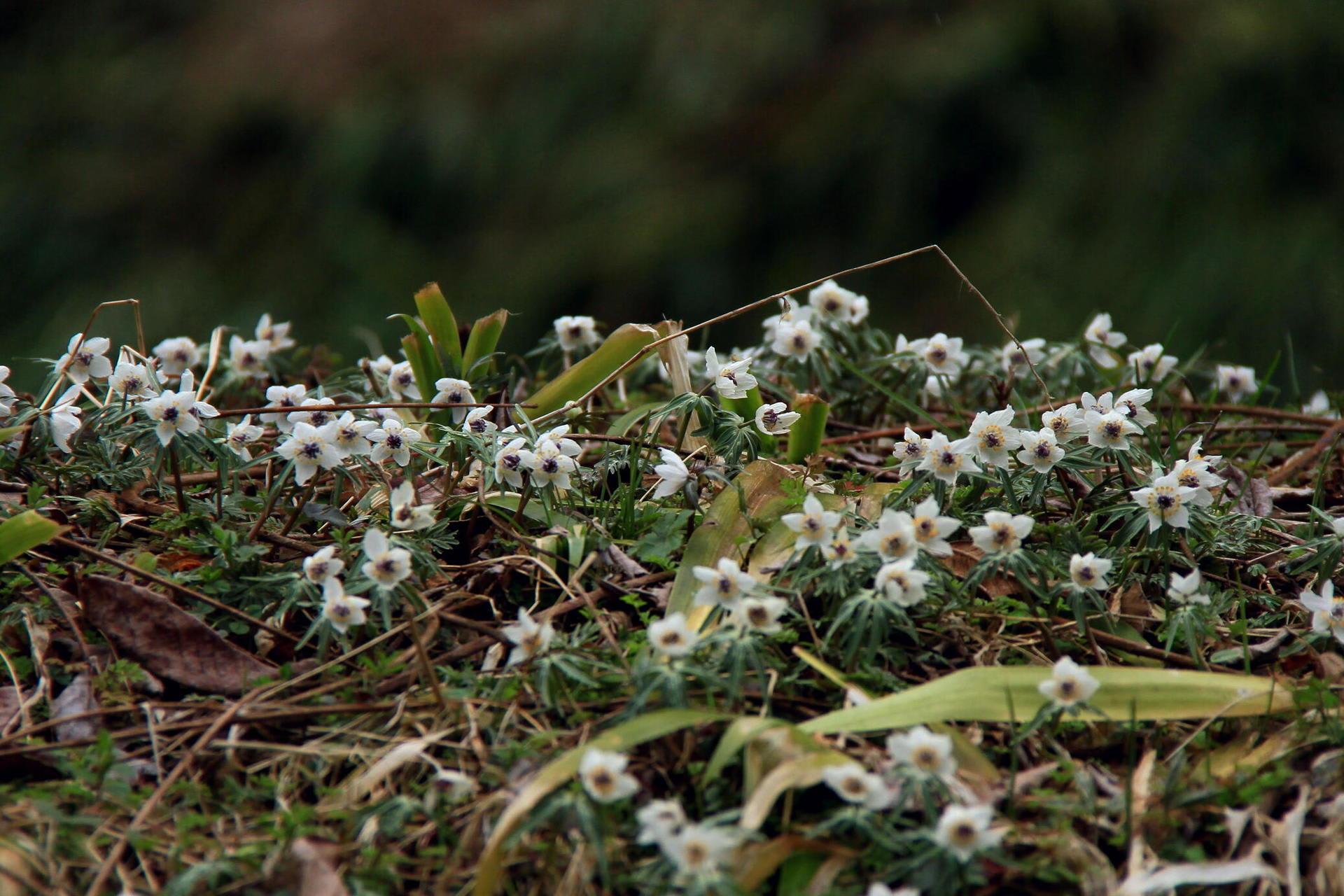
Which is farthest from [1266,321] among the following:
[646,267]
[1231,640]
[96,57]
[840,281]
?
[96,57]

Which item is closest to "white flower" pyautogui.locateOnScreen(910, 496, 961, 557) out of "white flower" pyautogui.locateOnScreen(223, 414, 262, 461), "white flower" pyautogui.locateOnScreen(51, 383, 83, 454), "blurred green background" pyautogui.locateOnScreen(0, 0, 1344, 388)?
"white flower" pyautogui.locateOnScreen(223, 414, 262, 461)

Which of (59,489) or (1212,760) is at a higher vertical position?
(59,489)

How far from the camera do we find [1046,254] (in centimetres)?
505

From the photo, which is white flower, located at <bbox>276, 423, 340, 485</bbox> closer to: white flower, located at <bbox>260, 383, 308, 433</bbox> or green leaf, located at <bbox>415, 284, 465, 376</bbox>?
A: white flower, located at <bbox>260, 383, 308, 433</bbox>

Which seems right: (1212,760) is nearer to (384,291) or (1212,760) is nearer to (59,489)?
(59,489)

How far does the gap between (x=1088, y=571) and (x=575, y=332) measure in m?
1.30

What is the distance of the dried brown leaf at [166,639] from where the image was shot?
1.56m

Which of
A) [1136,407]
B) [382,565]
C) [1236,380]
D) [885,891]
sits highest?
[382,565]

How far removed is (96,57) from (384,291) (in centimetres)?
302

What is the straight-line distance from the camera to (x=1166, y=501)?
5.34ft

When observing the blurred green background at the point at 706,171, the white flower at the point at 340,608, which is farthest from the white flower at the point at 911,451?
the blurred green background at the point at 706,171

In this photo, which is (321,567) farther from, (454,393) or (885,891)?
(885,891)

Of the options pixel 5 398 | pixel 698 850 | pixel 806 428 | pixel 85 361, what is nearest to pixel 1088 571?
pixel 806 428

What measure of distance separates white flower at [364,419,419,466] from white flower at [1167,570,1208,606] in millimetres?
1182
